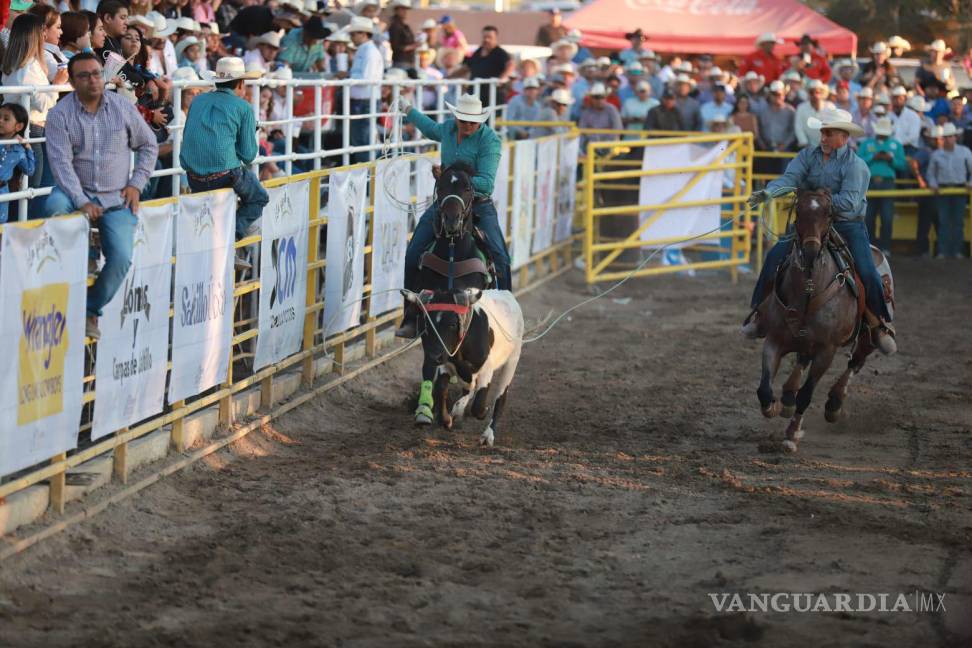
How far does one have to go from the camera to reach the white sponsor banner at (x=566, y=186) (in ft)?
65.0

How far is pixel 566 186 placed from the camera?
20172mm

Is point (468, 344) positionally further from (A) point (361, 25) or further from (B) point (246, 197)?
(A) point (361, 25)

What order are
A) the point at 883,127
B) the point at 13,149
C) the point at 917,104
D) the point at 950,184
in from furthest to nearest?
the point at 917,104, the point at 950,184, the point at 883,127, the point at 13,149

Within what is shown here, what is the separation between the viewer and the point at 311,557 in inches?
306

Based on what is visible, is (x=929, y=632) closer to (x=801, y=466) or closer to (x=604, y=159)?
(x=801, y=466)

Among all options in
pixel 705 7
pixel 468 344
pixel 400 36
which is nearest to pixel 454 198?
pixel 468 344

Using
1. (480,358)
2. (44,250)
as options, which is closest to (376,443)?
(480,358)

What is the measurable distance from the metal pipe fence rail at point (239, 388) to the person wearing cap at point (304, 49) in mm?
2468

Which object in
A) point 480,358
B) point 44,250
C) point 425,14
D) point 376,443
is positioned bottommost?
point 376,443

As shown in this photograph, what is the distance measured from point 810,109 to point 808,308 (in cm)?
1184

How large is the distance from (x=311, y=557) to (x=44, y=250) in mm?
2086

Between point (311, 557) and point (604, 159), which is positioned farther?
point (604, 159)

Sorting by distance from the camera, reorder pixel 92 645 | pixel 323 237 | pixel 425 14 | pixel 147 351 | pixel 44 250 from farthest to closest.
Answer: pixel 425 14
pixel 323 237
pixel 147 351
pixel 44 250
pixel 92 645

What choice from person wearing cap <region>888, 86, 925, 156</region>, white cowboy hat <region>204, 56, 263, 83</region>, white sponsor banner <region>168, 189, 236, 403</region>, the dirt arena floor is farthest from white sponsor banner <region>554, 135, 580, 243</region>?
white sponsor banner <region>168, 189, 236, 403</region>
